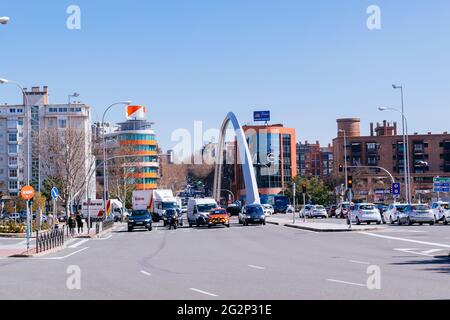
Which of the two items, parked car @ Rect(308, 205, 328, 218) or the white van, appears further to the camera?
parked car @ Rect(308, 205, 328, 218)

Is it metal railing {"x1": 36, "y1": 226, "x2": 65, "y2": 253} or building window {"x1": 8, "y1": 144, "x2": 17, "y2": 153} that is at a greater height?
building window {"x1": 8, "y1": 144, "x2": 17, "y2": 153}

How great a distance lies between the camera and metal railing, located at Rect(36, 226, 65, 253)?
104 ft

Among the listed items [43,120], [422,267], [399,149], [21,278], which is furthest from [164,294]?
[399,149]

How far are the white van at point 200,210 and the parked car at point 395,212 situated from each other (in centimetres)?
1446

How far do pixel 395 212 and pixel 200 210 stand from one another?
16479 mm

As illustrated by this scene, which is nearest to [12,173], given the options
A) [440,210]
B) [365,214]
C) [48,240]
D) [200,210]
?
[200,210]

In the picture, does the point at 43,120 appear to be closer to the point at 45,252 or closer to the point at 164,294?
the point at 45,252

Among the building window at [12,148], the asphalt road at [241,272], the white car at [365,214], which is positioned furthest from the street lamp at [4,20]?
the building window at [12,148]

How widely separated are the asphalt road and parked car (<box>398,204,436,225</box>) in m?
19.6

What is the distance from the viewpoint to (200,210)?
61562 mm

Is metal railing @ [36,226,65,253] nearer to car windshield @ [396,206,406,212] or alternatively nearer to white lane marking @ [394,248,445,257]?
white lane marking @ [394,248,445,257]

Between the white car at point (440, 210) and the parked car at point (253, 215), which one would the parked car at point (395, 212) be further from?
the parked car at point (253, 215)

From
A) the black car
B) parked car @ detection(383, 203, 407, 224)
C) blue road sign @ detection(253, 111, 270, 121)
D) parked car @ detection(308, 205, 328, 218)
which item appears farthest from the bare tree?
blue road sign @ detection(253, 111, 270, 121)

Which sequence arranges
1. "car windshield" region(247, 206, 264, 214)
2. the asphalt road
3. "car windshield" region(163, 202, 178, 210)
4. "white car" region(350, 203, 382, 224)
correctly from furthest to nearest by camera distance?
"car windshield" region(163, 202, 178, 210), "car windshield" region(247, 206, 264, 214), "white car" region(350, 203, 382, 224), the asphalt road
